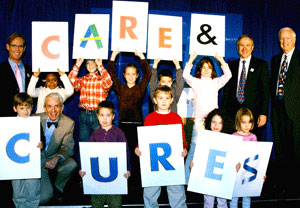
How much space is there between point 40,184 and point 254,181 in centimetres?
203

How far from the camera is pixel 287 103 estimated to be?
337cm

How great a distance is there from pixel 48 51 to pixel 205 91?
1777mm

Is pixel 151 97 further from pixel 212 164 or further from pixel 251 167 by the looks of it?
pixel 251 167

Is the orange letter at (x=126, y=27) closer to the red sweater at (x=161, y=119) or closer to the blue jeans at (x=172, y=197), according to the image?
the red sweater at (x=161, y=119)

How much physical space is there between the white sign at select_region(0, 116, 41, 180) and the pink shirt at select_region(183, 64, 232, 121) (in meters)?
1.65

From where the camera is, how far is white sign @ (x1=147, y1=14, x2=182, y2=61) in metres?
3.13

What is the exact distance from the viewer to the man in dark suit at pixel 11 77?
3.31 m

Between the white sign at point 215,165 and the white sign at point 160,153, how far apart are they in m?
0.14

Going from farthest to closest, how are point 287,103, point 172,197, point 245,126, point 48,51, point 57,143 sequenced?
1. point 287,103
2. point 48,51
3. point 57,143
4. point 245,126
5. point 172,197

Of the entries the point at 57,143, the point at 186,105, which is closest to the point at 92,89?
the point at 57,143

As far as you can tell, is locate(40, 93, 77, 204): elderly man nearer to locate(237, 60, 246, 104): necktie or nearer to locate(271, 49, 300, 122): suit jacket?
locate(237, 60, 246, 104): necktie

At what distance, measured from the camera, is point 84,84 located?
132 inches

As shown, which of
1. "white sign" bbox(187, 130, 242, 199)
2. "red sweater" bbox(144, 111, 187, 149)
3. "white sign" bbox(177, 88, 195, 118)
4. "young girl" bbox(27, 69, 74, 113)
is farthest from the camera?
"white sign" bbox(177, 88, 195, 118)

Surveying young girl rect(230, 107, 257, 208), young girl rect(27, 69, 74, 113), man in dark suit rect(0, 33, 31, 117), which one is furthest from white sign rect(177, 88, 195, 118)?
man in dark suit rect(0, 33, 31, 117)
